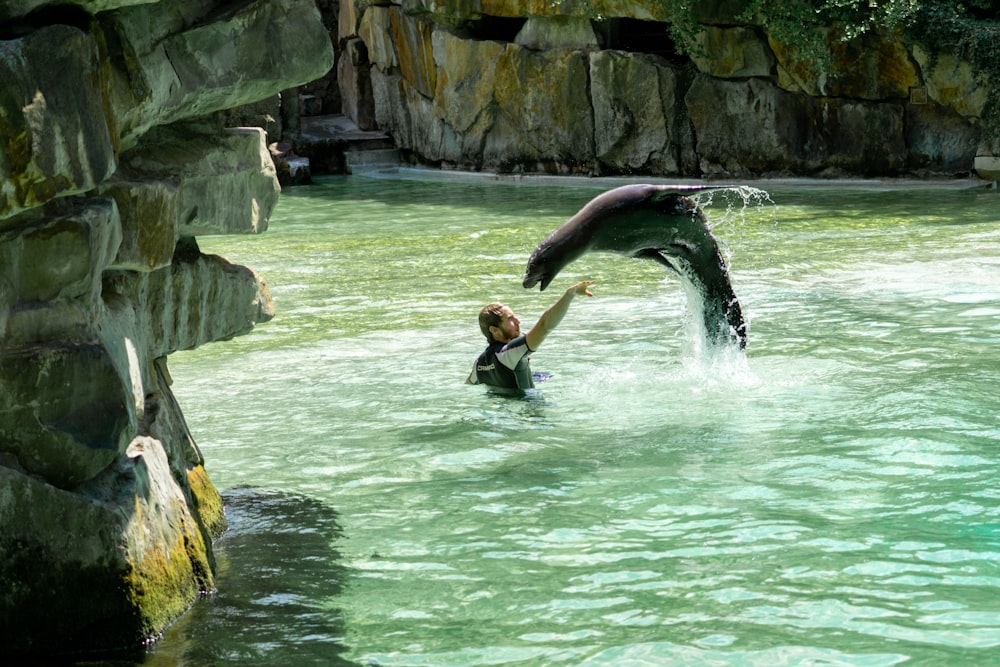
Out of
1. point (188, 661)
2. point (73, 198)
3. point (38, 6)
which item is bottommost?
point (188, 661)

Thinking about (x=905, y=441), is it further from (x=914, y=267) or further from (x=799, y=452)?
(x=914, y=267)

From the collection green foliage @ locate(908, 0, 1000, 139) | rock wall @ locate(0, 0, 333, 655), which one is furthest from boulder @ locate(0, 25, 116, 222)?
green foliage @ locate(908, 0, 1000, 139)

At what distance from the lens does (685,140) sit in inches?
797

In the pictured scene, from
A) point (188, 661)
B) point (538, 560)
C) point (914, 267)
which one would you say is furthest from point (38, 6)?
point (914, 267)

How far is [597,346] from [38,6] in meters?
5.76

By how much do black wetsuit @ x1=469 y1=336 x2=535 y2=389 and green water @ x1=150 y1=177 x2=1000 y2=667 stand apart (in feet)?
0.51

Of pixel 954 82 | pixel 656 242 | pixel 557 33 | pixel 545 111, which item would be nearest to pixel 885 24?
pixel 954 82

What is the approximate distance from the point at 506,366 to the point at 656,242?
1.15 metres

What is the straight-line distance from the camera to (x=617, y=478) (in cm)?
601

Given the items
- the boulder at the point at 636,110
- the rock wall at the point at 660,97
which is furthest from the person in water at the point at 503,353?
the boulder at the point at 636,110

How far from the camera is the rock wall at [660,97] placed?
1838 centimetres

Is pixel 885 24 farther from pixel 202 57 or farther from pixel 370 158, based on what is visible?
pixel 202 57

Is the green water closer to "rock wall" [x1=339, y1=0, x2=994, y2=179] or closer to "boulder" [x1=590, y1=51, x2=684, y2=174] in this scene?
"rock wall" [x1=339, y1=0, x2=994, y2=179]

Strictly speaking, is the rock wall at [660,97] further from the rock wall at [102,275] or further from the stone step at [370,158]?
the rock wall at [102,275]
